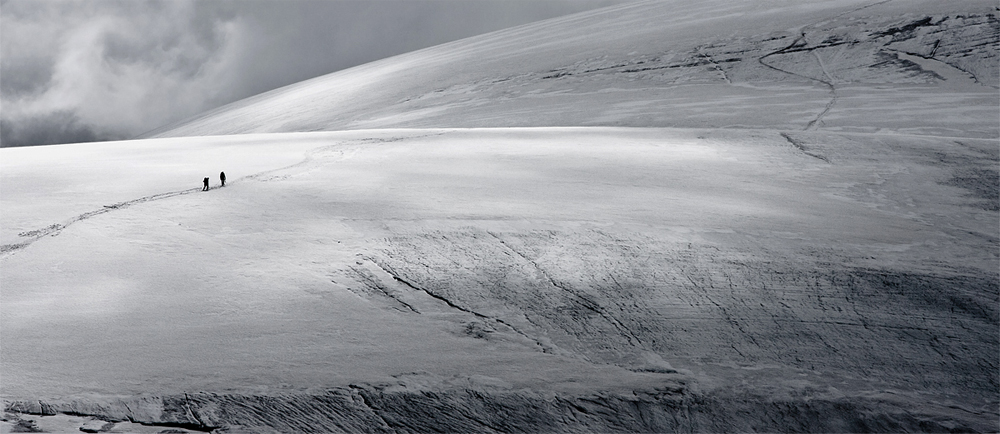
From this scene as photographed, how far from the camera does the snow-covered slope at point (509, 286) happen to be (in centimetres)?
156

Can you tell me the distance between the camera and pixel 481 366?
1.65 metres

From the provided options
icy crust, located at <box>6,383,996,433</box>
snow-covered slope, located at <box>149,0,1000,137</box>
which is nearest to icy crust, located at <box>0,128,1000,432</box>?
icy crust, located at <box>6,383,996,433</box>

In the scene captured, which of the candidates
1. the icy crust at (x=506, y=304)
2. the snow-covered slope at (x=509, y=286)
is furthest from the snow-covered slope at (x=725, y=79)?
the icy crust at (x=506, y=304)

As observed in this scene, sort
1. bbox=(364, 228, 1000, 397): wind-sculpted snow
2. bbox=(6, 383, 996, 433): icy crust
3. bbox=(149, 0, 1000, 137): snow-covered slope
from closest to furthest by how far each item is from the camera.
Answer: bbox=(6, 383, 996, 433): icy crust → bbox=(364, 228, 1000, 397): wind-sculpted snow → bbox=(149, 0, 1000, 137): snow-covered slope

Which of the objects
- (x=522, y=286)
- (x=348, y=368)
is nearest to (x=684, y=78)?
(x=522, y=286)

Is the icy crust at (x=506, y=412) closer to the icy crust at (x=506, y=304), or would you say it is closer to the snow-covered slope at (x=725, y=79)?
the icy crust at (x=506, y=304)

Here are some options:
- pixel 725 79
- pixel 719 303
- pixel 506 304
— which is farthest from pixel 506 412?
pixel 725 79

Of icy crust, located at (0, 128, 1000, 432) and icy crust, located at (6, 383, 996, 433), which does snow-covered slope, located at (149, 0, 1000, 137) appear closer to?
icy crust, located at (0, 128, 1000, 432)

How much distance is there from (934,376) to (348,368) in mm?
1357

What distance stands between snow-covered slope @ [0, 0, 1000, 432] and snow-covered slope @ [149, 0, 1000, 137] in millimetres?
1528

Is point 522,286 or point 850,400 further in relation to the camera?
point 522,286

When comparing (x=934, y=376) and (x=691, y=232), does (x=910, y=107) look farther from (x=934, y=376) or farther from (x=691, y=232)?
(x=934, y=376)

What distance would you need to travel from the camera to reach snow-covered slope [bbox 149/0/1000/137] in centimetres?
513

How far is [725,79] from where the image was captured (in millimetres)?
6438
